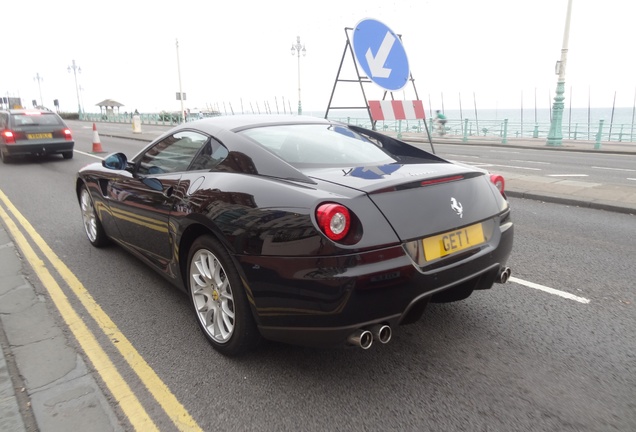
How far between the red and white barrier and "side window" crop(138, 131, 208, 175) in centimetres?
531

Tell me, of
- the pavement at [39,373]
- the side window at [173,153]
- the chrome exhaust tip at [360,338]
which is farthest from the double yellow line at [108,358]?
the side window at [173,153]

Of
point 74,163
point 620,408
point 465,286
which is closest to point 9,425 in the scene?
point 465,286

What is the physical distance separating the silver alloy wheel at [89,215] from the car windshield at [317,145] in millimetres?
2718

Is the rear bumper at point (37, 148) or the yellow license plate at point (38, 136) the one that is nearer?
the rear bumper at point (37, 148)

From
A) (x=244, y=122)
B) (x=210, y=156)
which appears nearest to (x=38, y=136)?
(x=244, y=122)

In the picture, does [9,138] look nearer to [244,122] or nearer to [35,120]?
[35,120]

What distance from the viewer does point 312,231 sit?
7.50 feet

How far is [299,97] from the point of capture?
123ft

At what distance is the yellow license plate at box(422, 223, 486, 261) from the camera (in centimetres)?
246

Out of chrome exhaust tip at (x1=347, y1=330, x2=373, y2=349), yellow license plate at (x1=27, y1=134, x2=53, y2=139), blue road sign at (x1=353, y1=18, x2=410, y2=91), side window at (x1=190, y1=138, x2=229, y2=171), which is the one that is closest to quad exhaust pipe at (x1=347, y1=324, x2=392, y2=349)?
chrome exhaust tip at (x1=347, y1=330, x2=373, y2=349)

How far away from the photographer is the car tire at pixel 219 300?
266 cm

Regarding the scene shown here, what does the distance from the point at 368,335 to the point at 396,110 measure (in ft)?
23.1

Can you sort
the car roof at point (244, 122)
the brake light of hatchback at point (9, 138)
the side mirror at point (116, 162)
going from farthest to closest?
the brake light of hatchback at point (9, 138) < the side mirror at point (116, 162) < the car roof at point (244, 122)

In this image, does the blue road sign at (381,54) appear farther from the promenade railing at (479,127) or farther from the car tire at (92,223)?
the promenade railing at (479,127)
